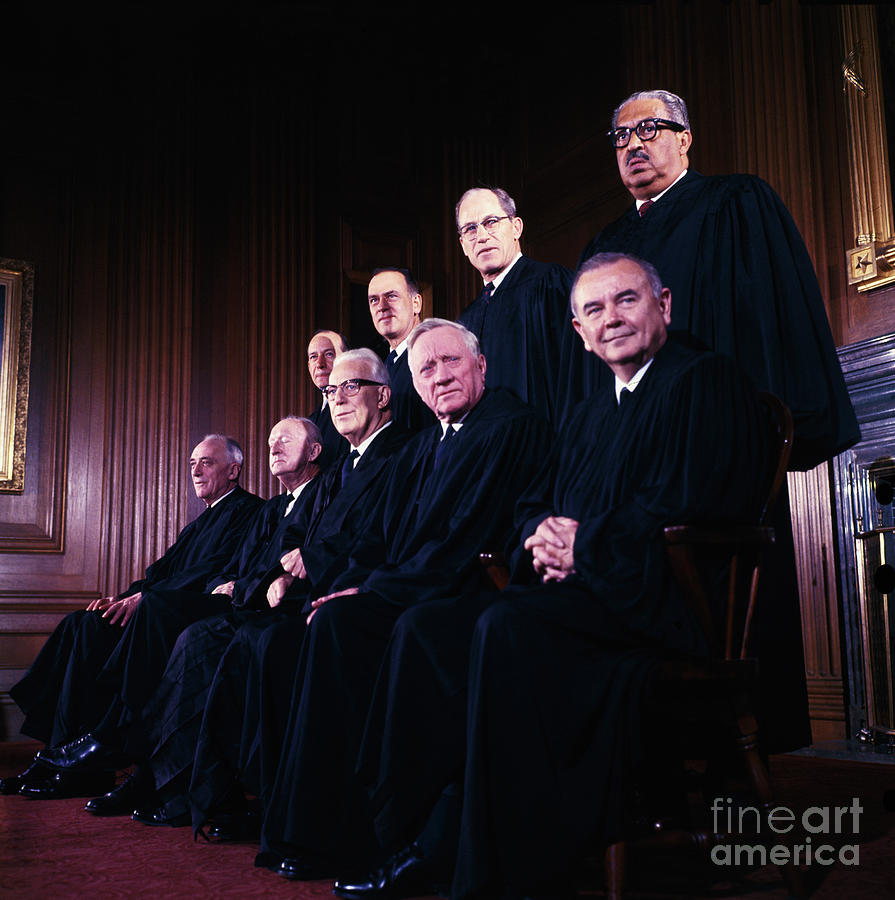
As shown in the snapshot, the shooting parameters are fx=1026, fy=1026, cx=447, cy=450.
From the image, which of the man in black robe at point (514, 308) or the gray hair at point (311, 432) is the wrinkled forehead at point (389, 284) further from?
the man in black robe at point (514, 308)

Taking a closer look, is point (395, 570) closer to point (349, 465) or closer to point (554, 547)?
point (554, 547)

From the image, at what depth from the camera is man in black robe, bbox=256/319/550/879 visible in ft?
8.19

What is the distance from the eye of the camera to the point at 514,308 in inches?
140

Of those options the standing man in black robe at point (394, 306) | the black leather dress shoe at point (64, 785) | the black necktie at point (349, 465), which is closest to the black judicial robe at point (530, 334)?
the black necktie at point (349, 465)

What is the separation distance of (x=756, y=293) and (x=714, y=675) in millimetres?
1166

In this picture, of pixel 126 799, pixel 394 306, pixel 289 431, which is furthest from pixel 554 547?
pixel 394 306

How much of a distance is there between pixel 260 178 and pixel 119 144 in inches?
37.3

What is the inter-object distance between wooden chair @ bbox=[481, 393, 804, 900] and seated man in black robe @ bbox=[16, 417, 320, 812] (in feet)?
6.39

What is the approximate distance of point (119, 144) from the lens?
6750mm

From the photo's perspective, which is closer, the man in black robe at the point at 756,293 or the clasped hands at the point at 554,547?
the clasped hands at the point at 554,547

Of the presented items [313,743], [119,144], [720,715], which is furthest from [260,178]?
[720,715]

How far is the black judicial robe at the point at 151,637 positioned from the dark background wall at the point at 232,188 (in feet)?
7.95

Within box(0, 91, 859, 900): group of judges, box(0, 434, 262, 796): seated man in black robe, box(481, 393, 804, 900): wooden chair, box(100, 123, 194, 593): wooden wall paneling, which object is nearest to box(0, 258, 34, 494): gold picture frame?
box(100, 123, 194, 593): wooden wall paneling

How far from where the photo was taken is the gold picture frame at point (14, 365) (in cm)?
622
